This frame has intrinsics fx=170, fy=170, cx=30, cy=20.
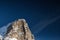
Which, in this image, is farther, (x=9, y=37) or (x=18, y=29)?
(x=18, y=29)

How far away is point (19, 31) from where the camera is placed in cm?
1005

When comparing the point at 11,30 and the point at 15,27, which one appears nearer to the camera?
the point at 11,30

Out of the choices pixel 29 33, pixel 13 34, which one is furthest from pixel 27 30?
pixel 13 34

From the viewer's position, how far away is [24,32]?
9.77m

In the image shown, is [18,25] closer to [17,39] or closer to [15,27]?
[15,27]

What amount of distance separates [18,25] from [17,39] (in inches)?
35.1

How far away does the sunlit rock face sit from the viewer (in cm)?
947

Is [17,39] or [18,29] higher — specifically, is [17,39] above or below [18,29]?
below

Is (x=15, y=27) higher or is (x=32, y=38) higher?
(x=15, y=27)

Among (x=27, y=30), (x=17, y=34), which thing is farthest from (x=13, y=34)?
(x=27, y=30)

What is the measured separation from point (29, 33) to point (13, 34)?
92cm

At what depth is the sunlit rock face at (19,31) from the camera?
9.47 metres

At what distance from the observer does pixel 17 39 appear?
31.7 feet

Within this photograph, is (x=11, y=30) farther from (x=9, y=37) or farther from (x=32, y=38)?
(x=32, y=38)
